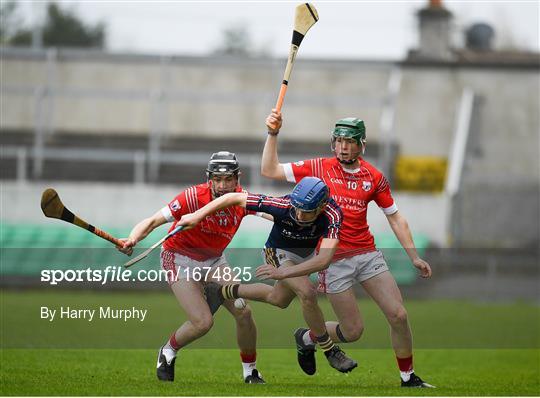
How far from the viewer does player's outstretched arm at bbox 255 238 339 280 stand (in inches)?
392

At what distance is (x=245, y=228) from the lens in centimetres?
2344

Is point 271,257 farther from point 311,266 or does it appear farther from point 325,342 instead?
point 325,342

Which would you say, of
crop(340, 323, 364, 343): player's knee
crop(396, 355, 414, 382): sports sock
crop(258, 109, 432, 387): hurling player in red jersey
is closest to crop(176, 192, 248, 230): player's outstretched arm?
crop(258, 109, 432, 387): hurling player in red jersey

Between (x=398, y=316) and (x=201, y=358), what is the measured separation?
12.4 feet

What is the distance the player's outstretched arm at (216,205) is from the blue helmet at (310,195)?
17.2 inches

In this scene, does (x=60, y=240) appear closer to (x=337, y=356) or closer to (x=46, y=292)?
(x=46, y=292)

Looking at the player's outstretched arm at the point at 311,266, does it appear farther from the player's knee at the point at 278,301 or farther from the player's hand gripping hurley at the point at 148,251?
the player's hand gripping hurley at the point at 148,251

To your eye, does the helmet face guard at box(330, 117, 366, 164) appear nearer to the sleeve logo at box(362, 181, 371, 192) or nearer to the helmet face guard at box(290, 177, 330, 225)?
the sleeve logo at box(362, 181, 371, 192)

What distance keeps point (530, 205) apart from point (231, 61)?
775 cm

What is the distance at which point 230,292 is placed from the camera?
10.3 meters

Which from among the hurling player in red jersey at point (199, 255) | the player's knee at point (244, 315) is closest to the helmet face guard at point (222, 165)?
the hurling player in red jersey at point (199, 255)

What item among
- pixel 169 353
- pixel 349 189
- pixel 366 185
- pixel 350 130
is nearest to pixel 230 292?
pixel 169 353

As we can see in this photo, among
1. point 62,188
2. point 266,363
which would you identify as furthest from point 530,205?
point 266,363

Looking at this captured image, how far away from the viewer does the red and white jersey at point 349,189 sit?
412 inches
